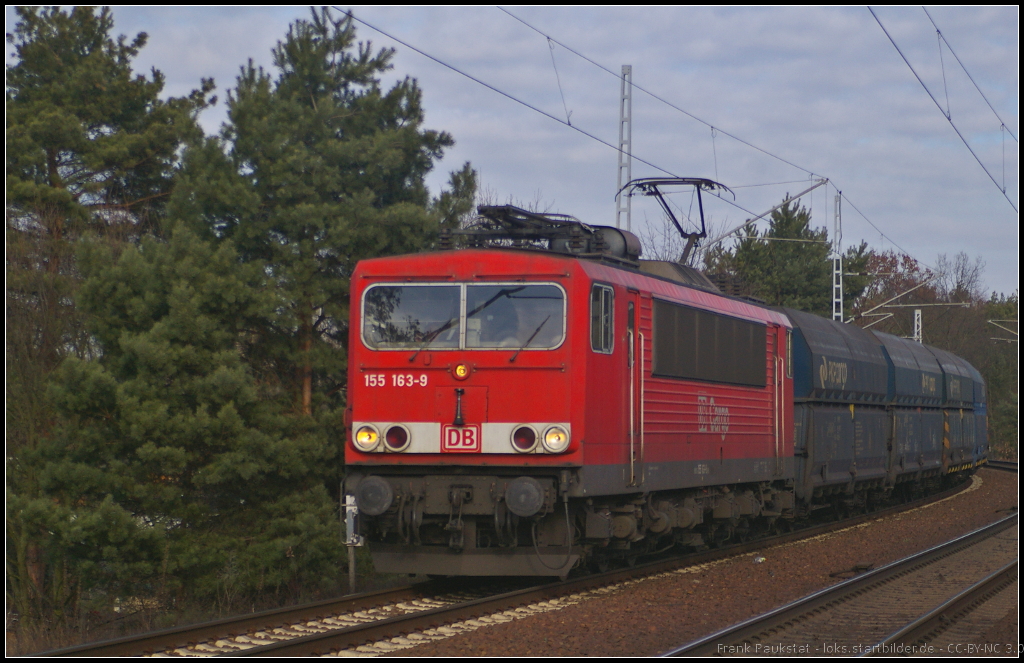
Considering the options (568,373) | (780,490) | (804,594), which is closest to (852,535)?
(780,490)

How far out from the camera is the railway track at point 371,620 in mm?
7758

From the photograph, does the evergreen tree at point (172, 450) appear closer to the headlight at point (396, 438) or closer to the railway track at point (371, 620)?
the railway track at point (371, 620)

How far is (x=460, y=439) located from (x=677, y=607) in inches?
102

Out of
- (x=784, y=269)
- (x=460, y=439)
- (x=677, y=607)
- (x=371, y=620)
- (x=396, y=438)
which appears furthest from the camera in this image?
(x=784, y=269)

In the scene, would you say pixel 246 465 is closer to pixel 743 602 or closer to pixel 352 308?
pixel 352 308

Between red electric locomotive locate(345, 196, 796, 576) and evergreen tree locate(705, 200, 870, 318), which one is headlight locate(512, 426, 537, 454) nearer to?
red electric locomotive locate(345, 196, 796, 576)

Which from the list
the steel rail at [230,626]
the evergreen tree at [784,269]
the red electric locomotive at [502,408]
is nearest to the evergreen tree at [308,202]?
the red electric locomotive at [502,408]

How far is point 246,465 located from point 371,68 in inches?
283

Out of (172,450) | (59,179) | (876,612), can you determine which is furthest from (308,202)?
(876,612)

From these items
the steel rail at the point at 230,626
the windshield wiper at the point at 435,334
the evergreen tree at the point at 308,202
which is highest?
the evergreen tree at the point at 308,202

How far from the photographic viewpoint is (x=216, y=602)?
49.5 ft

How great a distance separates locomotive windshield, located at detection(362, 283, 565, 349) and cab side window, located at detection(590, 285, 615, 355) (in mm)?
323

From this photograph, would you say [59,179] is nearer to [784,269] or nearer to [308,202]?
[308,202]

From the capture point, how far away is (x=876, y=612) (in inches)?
402
